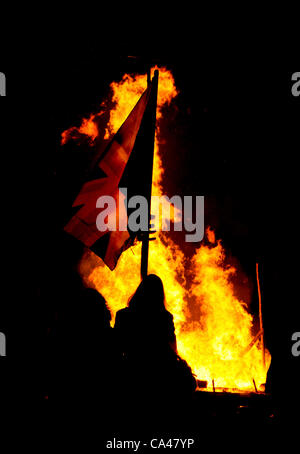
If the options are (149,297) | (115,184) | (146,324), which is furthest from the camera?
(115,184)

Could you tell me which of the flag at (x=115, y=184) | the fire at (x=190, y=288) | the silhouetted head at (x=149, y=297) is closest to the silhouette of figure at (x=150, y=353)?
the silhouetted head at (x=149, y=297)

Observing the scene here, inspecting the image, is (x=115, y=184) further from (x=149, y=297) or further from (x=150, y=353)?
(x=150, y=353)

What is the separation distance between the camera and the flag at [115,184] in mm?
3945

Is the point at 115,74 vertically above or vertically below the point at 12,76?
above

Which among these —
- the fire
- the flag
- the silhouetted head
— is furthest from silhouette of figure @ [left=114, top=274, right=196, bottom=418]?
the fire

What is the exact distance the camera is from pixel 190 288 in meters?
8.20

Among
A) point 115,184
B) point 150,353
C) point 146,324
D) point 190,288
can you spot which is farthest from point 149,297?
point 190,288

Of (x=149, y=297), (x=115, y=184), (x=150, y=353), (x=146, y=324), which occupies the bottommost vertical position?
(x=150, y=353)

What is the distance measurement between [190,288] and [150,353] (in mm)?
5504

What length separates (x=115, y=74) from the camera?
782 centimetres

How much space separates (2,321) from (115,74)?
653 cm

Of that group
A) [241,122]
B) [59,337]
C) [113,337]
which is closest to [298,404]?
[113,337]

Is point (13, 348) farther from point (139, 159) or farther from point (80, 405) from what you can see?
point (139, 159)

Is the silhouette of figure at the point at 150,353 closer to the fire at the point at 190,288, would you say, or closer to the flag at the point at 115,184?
the flag at the point at 115,184
